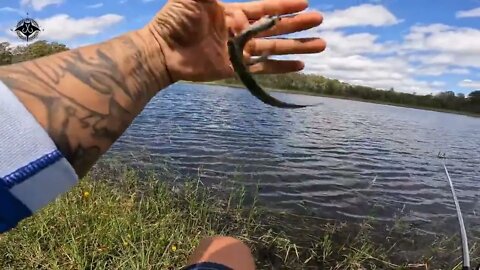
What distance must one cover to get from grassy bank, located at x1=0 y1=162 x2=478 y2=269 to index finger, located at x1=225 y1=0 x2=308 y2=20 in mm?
3284

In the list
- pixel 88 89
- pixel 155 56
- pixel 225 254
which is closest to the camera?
pixel 88 89

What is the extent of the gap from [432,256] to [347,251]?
5.61 feet

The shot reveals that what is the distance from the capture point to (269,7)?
7.38ft

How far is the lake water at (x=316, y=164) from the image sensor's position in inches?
435

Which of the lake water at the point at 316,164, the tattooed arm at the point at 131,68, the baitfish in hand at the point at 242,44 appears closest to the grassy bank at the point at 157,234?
the lake water at the point at 316,164

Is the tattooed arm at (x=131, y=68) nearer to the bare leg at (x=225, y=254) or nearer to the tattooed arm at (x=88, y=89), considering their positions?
the tattooed arm at (x=88, y=89)

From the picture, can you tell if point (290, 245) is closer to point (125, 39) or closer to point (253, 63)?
point (253, 63)

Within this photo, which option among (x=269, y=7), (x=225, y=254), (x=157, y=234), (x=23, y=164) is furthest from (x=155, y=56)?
(x=157, y=234)

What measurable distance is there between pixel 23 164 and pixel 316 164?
14609mm

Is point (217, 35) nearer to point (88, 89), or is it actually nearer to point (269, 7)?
point (269, 7)

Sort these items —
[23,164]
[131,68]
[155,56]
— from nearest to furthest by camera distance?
[23,164]
[131,68]
[155,56]

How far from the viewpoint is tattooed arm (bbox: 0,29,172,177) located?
1258mm

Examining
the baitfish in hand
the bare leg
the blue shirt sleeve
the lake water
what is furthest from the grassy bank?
the blue shirt sleeve

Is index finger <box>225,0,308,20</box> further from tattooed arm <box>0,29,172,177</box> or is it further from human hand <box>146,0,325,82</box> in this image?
tattooed arm <box>0,29,172,177</box>
